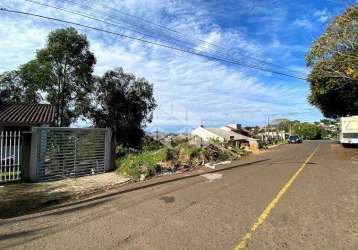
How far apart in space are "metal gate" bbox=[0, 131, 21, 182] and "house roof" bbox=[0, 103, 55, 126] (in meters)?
10.4

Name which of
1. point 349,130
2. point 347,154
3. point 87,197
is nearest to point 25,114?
point 87,197

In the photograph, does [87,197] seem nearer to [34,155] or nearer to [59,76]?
[34,155]

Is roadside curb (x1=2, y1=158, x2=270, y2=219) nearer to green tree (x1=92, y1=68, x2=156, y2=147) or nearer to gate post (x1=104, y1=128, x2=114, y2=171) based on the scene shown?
gate post (x1=104, y1=128, x2=114, y2=171)

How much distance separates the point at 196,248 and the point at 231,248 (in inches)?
21.1

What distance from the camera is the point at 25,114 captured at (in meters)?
24.4

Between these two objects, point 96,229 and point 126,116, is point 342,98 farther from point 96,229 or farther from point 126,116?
point 96,229

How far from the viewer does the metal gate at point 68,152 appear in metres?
13.1

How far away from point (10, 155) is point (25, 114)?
12.5m

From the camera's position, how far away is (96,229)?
21.8 feet

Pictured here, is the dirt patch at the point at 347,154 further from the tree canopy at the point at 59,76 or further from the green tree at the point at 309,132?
the green tree at the point at 309,132

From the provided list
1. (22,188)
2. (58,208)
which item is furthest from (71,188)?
(58,208)

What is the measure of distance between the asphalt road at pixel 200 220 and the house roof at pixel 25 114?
46.0 feet

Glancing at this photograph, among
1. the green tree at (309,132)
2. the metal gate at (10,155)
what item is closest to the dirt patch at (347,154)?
the metal gate at (10,155)

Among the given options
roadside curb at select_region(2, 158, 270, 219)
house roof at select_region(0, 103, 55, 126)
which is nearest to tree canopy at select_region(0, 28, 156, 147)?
house roof at select_region(0, 103, 55, 126)
